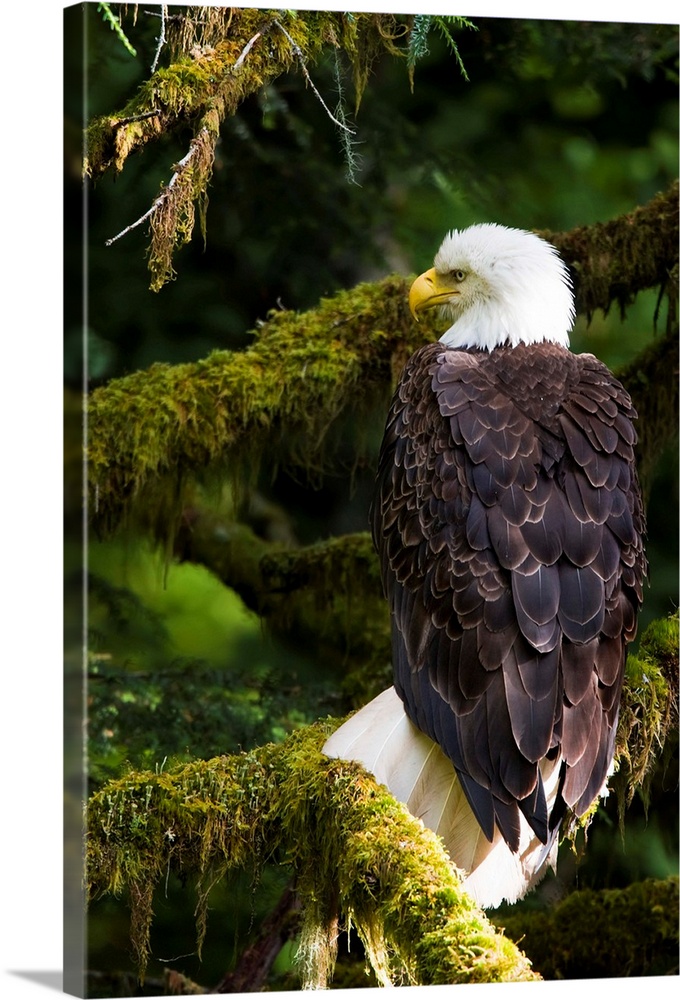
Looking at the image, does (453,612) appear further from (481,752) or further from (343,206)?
(343,206)

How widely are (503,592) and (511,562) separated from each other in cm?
9

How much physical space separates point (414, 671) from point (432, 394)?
891mm

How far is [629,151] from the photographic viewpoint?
4770 millimetres

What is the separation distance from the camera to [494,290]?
15.2 feet

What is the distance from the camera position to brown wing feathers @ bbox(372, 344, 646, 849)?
403cm

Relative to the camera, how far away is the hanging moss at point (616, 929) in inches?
185

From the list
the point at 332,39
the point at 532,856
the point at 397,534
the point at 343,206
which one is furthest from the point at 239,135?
the point at 532,856

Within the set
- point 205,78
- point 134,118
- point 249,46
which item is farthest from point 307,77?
point 134,118

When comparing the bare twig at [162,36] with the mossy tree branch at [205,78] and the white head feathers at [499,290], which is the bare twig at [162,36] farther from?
the white head feathers at [499,290]

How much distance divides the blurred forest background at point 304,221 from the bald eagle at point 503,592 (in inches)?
19.5

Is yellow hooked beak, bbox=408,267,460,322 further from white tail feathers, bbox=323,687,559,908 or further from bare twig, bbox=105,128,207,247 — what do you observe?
white tail feathers, bbox=323,687,559,908

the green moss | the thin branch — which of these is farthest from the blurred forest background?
A: the green moss

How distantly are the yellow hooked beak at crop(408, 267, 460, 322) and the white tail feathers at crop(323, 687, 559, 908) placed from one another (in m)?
1.46

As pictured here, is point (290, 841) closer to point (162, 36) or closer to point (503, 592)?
point (503, 592)
